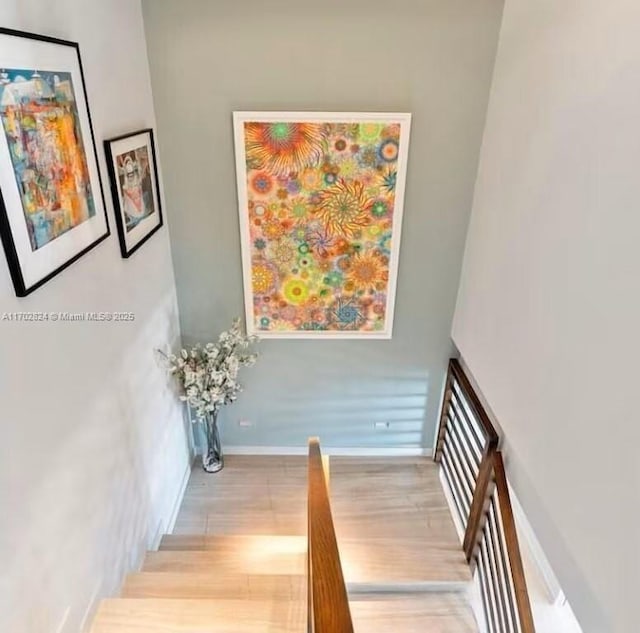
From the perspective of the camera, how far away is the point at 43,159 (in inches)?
63.2

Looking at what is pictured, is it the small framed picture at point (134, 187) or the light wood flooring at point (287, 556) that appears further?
the small framed picture at point (134, 187)

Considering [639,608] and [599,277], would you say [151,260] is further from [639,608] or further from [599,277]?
[639,608]

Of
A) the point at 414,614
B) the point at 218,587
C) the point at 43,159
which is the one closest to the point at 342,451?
the point at 414,614

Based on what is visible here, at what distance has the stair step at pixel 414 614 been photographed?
2923mm

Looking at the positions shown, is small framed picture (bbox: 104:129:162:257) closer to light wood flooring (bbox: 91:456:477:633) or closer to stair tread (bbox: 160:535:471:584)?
light wood flooring (bbox: 91:456:477:633)

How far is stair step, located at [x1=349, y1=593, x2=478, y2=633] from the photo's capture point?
9.59ft

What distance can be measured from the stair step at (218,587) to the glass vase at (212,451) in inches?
52.1

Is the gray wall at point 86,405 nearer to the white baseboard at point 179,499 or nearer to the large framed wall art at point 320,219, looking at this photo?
the white baseboard at point 179,499

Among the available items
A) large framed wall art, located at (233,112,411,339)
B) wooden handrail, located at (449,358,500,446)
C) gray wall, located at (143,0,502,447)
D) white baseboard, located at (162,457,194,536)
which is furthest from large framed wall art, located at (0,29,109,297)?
wooden handrail, located at (449,358,500,446)

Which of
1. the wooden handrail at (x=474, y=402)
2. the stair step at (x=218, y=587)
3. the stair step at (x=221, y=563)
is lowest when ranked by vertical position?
the stair step at (x=221, y=563)

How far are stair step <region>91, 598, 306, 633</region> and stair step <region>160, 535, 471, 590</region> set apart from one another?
0.98 meters

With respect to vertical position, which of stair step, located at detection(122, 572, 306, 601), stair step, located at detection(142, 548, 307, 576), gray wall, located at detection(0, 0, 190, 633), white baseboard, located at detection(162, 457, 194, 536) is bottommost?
white baseboard, located at detection(162, 457, 194, 536)

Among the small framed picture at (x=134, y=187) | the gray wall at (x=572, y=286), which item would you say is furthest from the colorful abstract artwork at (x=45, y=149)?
the gray wall at (x=572, y=286)

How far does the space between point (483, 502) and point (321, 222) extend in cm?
197
